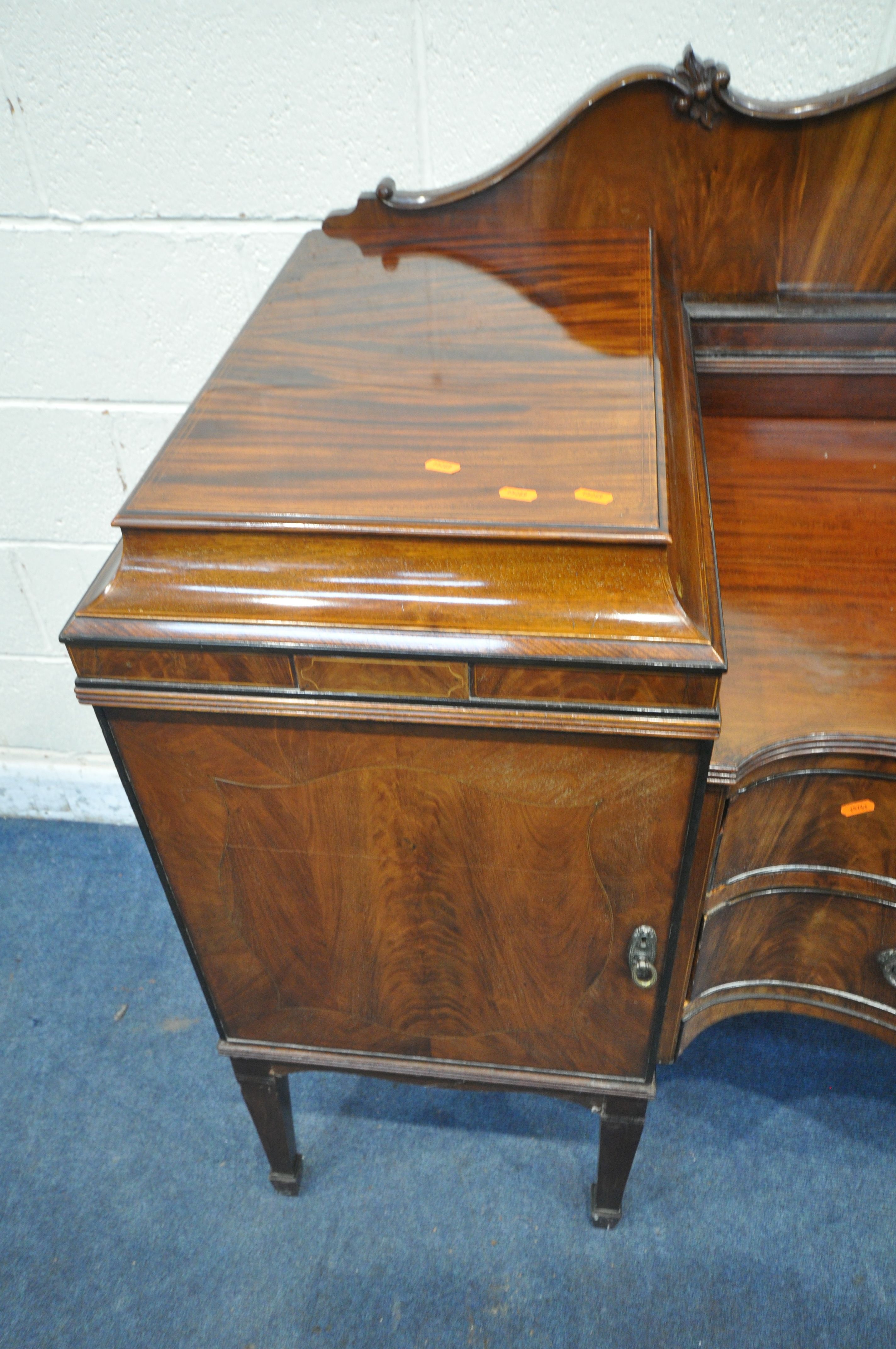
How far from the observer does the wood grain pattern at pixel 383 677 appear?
0.50 meters

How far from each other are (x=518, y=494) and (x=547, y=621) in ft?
0.26

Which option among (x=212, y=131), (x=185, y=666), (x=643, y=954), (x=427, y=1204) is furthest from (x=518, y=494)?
(x=427, y=1204)

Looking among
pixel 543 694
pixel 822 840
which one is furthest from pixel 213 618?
pixel 822 840

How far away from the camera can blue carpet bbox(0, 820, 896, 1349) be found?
873mm

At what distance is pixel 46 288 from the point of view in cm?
97

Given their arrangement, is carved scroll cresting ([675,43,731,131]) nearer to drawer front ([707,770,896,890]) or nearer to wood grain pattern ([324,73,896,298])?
wood grain pattern ([324,73,896,298])

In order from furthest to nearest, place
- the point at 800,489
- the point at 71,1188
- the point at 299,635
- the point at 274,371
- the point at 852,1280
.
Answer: the point at 71,1188, the point at 852,1280, the point at 800,489, the point at 274,371, the point at 299,635

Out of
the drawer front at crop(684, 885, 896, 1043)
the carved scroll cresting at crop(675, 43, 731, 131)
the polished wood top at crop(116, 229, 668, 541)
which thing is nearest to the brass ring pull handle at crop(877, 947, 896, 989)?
the drawer front at crop(684, 885, 896, 1043)

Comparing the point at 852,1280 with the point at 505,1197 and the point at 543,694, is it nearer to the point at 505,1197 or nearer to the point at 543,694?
the point at 505,1197

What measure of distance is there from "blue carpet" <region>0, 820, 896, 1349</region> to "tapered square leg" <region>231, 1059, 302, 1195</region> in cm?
3

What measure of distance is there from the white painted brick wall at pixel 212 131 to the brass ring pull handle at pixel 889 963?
74 centimetres

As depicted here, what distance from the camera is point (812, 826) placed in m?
0.67

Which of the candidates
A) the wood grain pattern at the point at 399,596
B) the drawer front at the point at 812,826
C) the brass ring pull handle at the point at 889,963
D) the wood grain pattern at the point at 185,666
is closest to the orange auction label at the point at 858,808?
the drawer front at the point at 812,826

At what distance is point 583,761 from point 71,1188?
2.76ft
